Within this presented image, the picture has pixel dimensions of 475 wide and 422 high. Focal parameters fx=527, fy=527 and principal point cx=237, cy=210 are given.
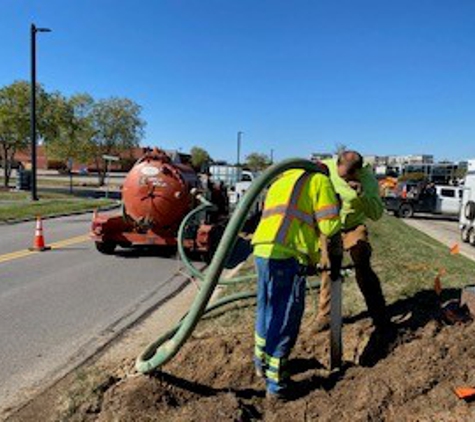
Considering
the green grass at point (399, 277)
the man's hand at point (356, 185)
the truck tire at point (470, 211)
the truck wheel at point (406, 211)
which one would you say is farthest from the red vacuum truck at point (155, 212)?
the truck wheel at point (406, 211)

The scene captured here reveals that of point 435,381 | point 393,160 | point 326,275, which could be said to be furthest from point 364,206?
point 393,160

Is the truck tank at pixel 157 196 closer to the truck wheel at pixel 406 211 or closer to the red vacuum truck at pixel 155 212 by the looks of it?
the red vacuum truck at pixel 155 212

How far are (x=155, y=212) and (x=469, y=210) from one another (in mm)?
11142

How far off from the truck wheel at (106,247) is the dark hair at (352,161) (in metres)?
7.90

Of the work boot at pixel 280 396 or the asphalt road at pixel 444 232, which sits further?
the asphalt road at pixel 444 232

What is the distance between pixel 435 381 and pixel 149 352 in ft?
6.76

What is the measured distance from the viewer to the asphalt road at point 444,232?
1650 cm

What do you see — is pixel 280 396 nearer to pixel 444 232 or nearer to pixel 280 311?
pixel 280 311

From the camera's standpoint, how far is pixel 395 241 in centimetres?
1261

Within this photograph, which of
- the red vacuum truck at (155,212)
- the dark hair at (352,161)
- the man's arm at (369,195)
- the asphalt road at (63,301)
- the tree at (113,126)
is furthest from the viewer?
the tree at (113,126)

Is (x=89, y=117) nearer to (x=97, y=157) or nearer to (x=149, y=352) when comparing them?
→ (x=97, y=157)

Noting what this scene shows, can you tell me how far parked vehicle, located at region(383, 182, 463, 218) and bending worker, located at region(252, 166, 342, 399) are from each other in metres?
25.8

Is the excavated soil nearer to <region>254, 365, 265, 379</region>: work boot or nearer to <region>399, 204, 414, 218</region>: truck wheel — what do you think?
<region>254, 365, 265, 379</region>: work boot

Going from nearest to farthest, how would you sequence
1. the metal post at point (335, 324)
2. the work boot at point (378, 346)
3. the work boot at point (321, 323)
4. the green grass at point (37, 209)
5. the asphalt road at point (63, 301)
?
1. the metal post at point (335, 324)
2. the work boot at point (378, 346)
3. the work boot at point (321, 323)
4. the asphalt road at point (63, 301)
5. the green grass at point (37, 209)
